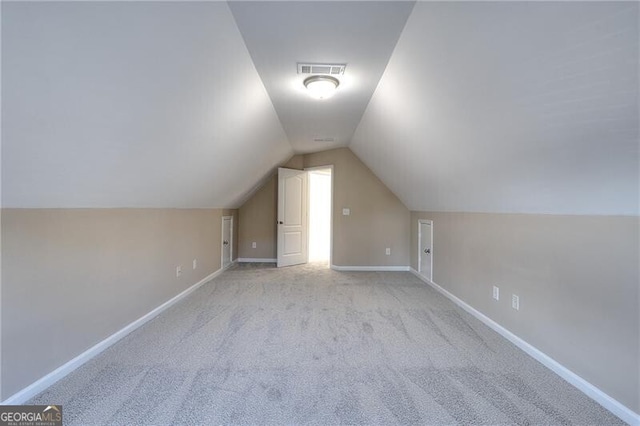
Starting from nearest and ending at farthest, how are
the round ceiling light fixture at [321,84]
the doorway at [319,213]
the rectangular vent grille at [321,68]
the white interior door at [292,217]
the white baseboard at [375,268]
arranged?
the rectangular vent grille at [321,68] < the round ceiling light fixture at [321,84] < the white baseboard at [375,268] < the white interior door at [292,217] < the doorway at [319,213]

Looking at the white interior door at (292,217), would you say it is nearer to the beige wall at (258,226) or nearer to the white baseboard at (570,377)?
the beige wall at (258,226)

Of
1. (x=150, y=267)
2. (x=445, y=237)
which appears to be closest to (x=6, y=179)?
(x=150, y=267)

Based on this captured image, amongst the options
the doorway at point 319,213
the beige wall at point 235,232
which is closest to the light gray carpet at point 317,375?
the beige wall at point 235,232

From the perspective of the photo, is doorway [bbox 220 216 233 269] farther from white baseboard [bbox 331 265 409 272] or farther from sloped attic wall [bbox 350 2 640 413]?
sloped attic wall [bbox 350 2 640 413]

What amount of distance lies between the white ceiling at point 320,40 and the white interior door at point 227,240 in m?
2.71

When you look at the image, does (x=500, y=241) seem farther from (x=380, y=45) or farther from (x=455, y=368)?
(x=380, y=45)

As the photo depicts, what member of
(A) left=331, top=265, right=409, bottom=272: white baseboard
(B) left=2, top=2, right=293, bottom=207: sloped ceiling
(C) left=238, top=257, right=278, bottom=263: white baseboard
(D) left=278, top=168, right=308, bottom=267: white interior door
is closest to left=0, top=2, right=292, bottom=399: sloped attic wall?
(B) left=2, top=2, right=293, bottom=207: sloped ceiling

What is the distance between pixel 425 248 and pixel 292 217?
8.25 ft

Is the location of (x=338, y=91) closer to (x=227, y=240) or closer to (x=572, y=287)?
(x=572, y=287)

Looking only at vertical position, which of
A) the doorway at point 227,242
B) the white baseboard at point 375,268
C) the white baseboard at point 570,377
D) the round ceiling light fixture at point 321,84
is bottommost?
the white baseboard at point 570,377

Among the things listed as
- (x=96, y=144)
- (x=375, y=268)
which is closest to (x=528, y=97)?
(x=96, y=144)

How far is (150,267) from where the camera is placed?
2758mm

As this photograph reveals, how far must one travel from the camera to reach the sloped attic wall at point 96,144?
117 cm

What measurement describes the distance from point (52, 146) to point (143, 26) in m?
0.77
